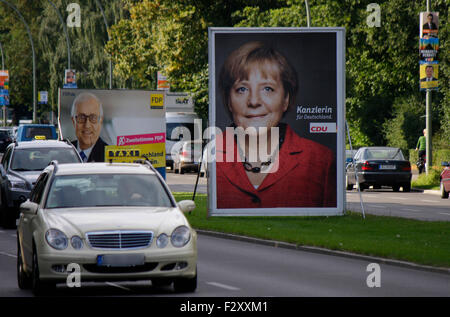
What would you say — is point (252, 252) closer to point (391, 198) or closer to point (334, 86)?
point (334, 86)

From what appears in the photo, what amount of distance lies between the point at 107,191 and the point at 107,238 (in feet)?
4.21

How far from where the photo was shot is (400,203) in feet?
101

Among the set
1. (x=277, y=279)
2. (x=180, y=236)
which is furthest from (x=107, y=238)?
(x=277, y=279)

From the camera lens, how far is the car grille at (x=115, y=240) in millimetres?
11484

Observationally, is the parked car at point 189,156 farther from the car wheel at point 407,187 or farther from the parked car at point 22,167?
the parked car at point 22,167

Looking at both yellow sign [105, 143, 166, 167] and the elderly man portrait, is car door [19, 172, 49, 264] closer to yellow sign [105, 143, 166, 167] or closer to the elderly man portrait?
the elderly man portrait

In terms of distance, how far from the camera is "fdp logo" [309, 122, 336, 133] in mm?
23722

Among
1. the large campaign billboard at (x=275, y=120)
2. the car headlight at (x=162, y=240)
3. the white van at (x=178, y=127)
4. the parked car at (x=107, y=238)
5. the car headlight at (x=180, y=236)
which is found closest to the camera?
the parked car at (x=107, y=238)

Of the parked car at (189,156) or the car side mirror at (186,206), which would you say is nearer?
the car side mirror at (186,206)

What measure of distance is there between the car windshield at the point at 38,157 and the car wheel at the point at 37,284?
11806mm

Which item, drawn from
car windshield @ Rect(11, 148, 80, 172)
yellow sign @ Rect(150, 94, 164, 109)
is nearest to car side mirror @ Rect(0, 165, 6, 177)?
car windshield @ Rect(11, 148, 80, 172)

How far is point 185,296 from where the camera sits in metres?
11.7

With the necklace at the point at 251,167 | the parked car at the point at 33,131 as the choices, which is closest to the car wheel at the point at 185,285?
the necklace at the point at 251,167
